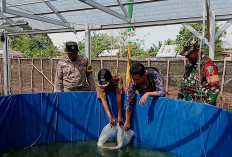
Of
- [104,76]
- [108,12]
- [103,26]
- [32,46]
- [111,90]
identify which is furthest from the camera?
[32,46]

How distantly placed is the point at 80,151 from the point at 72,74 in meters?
1.26

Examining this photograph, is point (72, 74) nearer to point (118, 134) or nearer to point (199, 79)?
point (118, 134)

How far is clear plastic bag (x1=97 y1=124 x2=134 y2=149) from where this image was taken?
3.42 meters

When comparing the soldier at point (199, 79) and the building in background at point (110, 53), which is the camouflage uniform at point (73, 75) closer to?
the soldier at point (199, 79)

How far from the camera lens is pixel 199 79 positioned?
8.32ft

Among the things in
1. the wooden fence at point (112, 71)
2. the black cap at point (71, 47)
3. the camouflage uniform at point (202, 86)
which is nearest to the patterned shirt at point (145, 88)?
the camouflage uniform at point (202, 86)

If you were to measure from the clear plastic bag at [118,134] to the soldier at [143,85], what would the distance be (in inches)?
3.7

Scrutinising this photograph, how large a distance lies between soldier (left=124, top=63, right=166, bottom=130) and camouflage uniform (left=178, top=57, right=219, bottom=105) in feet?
1.12

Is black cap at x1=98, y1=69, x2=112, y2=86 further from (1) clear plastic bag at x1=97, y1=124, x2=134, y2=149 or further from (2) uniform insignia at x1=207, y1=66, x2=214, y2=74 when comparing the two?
(2) uniform insignia at x1=207, y1=66, x2=214, y2=74

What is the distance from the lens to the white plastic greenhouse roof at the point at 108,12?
4355 mm

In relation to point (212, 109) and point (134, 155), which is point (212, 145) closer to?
point (212, 109)

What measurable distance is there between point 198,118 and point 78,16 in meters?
3.89

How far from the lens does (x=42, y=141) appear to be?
361 cm

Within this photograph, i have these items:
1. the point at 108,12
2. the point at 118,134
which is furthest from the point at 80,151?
the point at 108,12
